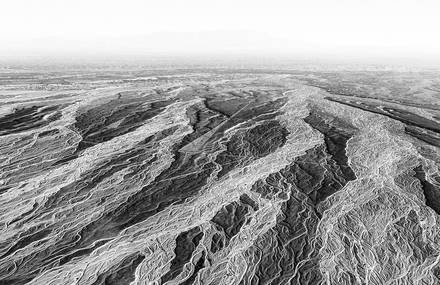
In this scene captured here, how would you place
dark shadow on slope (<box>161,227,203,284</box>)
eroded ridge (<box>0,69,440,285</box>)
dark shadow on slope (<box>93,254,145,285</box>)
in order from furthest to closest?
1. eroded ridge (<box>0,69,440,285</box>)
2. dark shadow on slope (<box>161,227,203,284</box>)
3. dark shadow on slope (<box>93,254,145,285</box>)

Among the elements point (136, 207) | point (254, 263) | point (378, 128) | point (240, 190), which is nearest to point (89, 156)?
point (136, 207)

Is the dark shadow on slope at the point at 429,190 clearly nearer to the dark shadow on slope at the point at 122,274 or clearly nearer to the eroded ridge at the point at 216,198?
the eroded ridge at the point at 216,198

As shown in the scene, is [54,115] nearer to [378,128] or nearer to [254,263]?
[254,263]

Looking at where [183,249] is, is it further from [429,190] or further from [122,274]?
[429,190]

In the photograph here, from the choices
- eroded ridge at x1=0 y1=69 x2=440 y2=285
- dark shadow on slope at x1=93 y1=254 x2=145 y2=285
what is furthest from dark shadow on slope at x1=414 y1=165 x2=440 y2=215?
dark shadow on slope at x1=93 y1=254 x2=145 y2=285

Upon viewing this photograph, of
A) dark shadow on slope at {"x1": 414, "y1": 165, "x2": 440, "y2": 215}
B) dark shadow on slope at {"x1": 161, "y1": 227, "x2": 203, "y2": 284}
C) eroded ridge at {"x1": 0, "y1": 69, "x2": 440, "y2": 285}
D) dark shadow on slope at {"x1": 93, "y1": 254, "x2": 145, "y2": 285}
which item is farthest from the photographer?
dark shadow on slope at {"x1": 414, "y1": 165, "x2": 440, "y2": 215}

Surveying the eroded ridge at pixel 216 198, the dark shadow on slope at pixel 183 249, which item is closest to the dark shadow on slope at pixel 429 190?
the eroded ridge at pixel 216 198

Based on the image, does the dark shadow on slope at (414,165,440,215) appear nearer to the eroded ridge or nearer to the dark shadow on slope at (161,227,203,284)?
the eroded ridge

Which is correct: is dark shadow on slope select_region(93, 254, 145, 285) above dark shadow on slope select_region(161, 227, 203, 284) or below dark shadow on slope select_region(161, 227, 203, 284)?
above
